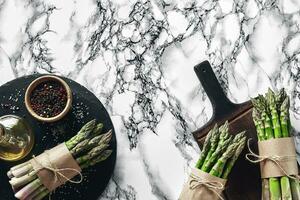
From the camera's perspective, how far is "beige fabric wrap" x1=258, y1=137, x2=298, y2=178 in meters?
1.97

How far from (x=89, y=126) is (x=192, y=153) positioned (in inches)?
14.7

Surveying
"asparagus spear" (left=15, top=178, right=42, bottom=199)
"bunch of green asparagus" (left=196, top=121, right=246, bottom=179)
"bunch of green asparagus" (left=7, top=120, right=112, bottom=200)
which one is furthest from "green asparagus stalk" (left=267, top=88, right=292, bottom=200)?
"asparagus spear" (left=15, top=178, right=42, bottom=199)

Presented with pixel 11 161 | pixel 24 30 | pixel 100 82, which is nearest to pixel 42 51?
pixel 24 30

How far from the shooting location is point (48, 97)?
2.12 meters

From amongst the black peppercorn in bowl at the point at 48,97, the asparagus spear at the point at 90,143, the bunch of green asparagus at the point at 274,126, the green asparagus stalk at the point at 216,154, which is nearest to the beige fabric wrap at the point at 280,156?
the bunch of green asparagus at the point at 274,126

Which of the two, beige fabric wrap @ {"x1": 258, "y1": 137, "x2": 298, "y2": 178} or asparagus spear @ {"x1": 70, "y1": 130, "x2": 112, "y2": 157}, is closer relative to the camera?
beige fabric wrap @ {"x1": 258, "y1": 137, "x2": 298, "y2": 178}

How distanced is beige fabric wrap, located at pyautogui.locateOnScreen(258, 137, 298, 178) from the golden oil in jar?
0.81m

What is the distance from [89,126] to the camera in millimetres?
2105

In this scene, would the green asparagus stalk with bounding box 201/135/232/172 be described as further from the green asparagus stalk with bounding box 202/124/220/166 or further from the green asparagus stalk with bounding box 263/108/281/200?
the green asparagus stalk with bounding box 263/108/281/200

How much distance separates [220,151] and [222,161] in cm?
3

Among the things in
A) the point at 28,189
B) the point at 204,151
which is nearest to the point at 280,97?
the point at 204,151

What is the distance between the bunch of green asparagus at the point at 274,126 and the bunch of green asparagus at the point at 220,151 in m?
0.08

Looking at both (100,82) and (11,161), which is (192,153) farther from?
(11,161)

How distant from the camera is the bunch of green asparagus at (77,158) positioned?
206 centimetres
